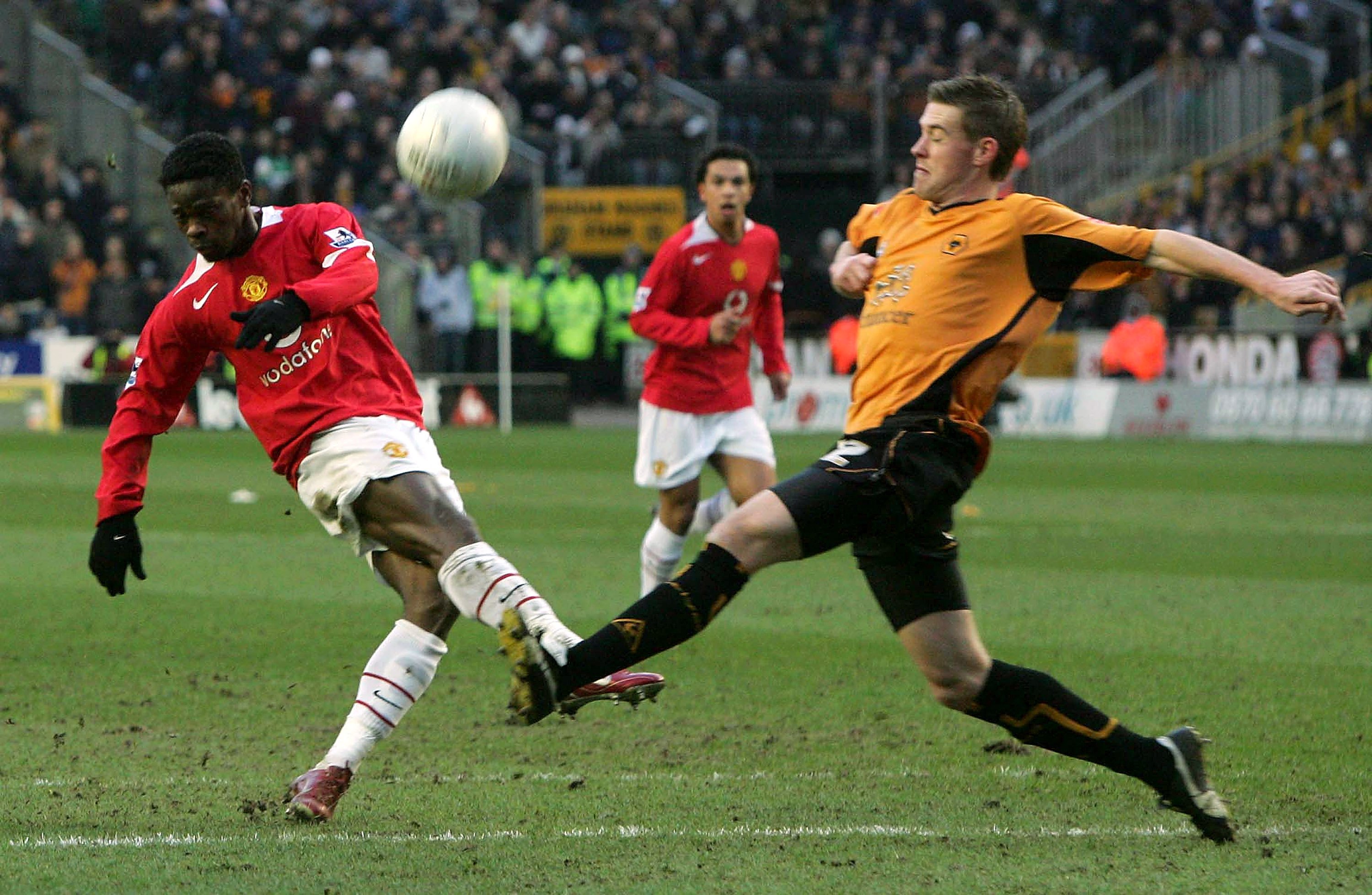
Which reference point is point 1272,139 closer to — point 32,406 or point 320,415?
point 32,406

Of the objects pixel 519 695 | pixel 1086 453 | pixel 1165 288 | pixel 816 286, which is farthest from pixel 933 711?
pixel 816 286

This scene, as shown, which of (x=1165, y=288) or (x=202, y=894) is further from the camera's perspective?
(x=1165, y=288)

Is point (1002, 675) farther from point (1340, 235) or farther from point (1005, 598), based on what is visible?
point (1340, 235)

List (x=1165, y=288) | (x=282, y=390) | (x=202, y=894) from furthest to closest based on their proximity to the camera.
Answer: (x=1165, y=288)
(x=282, y=390)
(x=202, y=894)

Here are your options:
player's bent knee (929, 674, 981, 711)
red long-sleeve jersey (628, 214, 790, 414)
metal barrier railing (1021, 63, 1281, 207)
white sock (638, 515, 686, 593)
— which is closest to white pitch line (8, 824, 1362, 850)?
player's bent knee (929, 674, 981, 711)

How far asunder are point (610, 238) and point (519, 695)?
78.7 feet

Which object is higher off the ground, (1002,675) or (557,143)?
(557,143)

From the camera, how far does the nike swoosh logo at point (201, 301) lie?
5.12 m

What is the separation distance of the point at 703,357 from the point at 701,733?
3133 millimetres

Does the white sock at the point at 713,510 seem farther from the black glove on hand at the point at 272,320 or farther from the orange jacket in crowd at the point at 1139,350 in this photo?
the orange jacket in crowd at the point at 1139,350

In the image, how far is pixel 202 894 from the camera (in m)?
4.16

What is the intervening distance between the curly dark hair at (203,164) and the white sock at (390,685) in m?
1.29

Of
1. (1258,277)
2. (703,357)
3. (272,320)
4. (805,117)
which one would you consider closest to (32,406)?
(805,117)

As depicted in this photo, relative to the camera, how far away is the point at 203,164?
4965mm
